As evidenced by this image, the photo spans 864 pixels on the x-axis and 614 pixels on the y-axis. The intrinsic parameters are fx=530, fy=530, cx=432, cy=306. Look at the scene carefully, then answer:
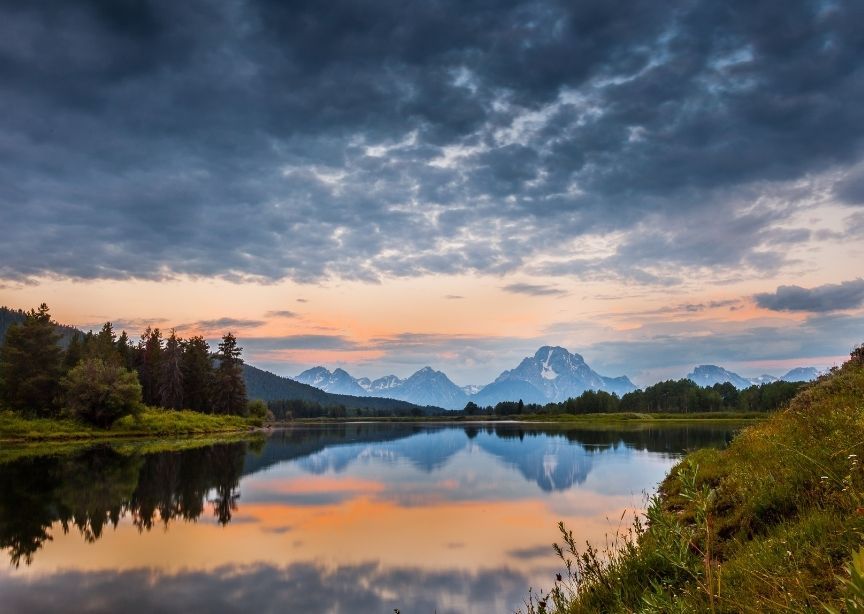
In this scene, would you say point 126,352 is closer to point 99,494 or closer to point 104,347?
point 104,347

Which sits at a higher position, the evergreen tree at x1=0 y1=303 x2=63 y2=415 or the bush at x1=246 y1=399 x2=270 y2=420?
the evergreen tree at x1=0 y1=303 x2=63 y2=415

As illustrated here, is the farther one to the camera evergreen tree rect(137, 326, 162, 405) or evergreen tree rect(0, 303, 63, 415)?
evergreen tree rect(137, 326, 162, 405)

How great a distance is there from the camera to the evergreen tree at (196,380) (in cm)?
12156

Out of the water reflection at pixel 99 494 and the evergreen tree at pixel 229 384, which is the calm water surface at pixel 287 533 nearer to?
the water reflection at pixel 99 494

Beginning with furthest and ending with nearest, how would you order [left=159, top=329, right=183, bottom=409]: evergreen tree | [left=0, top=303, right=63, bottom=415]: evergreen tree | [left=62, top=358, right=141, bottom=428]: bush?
[left=159, top=329, right=183, bottom=409]: evergreen tree, [left=0, top=303, right=63, bottom=415]: evergreen tree, [left=62, top=358, right=141, bottom=428]: bush

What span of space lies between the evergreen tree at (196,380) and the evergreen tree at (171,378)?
3816mm

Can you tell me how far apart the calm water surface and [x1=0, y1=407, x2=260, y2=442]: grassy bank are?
25931 millimetres

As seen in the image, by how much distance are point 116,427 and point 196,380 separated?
5071cm

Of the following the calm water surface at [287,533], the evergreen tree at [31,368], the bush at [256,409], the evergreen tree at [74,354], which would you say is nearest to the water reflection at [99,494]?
the calm water surface at [287,533]

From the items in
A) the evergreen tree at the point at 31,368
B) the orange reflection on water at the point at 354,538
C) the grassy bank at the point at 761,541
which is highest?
the evergreen tree at the point at 31,368

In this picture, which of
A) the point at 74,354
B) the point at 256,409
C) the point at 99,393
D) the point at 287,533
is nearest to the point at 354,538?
the point at 287,533

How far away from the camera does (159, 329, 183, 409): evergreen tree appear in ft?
374

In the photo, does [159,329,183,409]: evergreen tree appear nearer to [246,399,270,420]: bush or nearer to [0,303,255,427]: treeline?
[0,303,255,427]: treeline

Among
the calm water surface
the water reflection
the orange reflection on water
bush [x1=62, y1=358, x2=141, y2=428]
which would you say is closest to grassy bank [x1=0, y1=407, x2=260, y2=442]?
bush [x1=62, y1=358, x2=141, y2=428]
